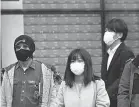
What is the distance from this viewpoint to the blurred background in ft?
30.8

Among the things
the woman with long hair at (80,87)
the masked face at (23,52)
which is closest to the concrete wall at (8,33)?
the masked face at (23,52)

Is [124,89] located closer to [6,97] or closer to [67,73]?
[67,73]

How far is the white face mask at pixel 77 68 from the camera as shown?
7035mm

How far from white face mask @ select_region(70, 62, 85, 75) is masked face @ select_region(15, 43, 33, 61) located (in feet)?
2.27

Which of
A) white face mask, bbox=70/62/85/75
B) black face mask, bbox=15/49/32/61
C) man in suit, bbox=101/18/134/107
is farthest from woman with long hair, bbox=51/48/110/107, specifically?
man in suit, bbox=101/18/134/107

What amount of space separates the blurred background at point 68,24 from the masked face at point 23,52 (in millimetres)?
1870

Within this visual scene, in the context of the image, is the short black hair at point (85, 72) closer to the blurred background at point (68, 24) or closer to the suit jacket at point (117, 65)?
the suit jacket at point (117, 65)

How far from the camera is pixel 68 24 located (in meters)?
9.47

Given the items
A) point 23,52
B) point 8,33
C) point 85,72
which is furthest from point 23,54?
point 8,33

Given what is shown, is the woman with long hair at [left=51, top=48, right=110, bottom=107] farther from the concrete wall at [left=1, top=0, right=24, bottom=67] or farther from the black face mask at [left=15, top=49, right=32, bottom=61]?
the concrete wall at [left=1, top=0, right=24, bottom=67]

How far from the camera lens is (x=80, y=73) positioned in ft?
23.2

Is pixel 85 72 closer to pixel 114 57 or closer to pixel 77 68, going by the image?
pixel 77 68

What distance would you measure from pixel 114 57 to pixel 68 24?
174 centimetres

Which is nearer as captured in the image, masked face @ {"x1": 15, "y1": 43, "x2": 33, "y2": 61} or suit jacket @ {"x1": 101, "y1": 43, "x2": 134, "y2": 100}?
masked face @ {"x1": 15, "y1": 43, "x2": 33, "y2": 61}
